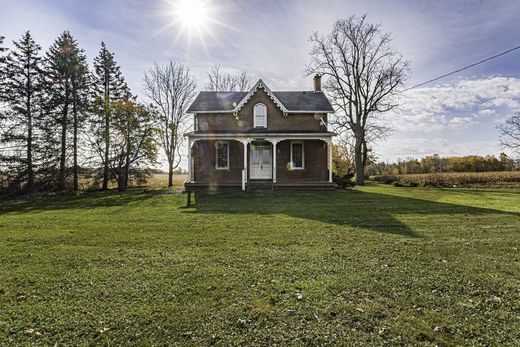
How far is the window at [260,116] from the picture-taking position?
21.1 meters

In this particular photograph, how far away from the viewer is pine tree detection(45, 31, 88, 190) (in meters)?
23.3

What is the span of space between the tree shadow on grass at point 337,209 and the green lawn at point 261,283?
0.51 m

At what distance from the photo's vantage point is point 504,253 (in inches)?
246

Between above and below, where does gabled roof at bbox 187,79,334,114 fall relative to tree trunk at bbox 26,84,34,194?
above

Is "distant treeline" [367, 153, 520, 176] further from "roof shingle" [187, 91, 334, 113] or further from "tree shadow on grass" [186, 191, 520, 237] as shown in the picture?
"tree shadow on grass" [186, 191, 520, 237]

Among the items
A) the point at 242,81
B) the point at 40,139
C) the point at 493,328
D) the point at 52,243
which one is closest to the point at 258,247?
the point at 493,328

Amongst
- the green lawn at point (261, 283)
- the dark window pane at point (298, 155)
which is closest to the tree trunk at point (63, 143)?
the green lawn at point (261, 283)

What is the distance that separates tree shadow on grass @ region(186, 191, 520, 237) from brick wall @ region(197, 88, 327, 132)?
686cm

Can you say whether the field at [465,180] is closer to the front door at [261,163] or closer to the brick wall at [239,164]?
the brick wall at [239,164]

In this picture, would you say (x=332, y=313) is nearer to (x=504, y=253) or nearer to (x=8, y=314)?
(x=8, y=314)

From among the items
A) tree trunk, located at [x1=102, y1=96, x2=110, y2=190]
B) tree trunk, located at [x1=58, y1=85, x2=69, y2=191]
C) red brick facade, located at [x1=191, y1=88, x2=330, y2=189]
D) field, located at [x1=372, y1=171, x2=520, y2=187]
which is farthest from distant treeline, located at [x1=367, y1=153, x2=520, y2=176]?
tree trunk, located at [x1=58, y1=85, x2=69, y2=191]

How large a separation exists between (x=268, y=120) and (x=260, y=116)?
0.64 metres

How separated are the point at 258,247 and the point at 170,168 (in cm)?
2442

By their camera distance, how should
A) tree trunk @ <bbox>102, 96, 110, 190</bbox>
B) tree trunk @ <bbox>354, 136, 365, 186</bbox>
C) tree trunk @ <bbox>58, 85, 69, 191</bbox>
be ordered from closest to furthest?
tree trunk @ <bbox>58, 85, 69, 191</bbox>, tree trunk @ <bbox>102, 96, 110, 190</bbox>, tree trunk @ <bbox>354, 136, 365, 186</bbox>
